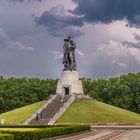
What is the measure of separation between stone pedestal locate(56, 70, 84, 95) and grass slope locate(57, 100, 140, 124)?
20.3 feet

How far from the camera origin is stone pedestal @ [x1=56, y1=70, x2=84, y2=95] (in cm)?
8488

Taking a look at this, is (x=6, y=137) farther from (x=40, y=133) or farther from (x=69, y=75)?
(x=69, y=75)

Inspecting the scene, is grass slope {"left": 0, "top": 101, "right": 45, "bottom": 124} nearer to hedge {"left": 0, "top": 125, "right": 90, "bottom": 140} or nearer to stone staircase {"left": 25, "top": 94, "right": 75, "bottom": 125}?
stone staircase {"left": 25, "top": 94, "right": 75, "bottom": 125}

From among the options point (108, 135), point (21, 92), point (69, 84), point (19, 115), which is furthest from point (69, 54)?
point (108, 135)

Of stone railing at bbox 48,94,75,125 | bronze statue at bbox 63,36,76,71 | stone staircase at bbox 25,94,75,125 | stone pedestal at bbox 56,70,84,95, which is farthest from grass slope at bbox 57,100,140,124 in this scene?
bronze statue at bbox 63,36,76,71

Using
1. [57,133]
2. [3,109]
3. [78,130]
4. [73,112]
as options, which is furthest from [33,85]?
[57,133]

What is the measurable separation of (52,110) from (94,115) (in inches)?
302

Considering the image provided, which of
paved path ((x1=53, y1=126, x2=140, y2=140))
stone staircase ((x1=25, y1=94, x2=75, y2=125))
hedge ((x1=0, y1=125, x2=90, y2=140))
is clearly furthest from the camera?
stone staircase ((x1=25, y1=94, x2=75, y2=125))

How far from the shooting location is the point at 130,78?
10862 cm

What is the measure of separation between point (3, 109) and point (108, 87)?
26.0 meters

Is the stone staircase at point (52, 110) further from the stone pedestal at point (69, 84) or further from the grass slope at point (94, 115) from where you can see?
the stone pedestal at point (69, 84)

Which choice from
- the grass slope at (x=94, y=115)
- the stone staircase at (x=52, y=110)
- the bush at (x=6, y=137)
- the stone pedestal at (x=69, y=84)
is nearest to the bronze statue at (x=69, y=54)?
the stone pedestal at (x=69, y=84)

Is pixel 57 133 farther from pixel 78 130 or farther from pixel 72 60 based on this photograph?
pixel 72 60

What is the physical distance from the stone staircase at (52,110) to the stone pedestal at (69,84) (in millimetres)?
2817
